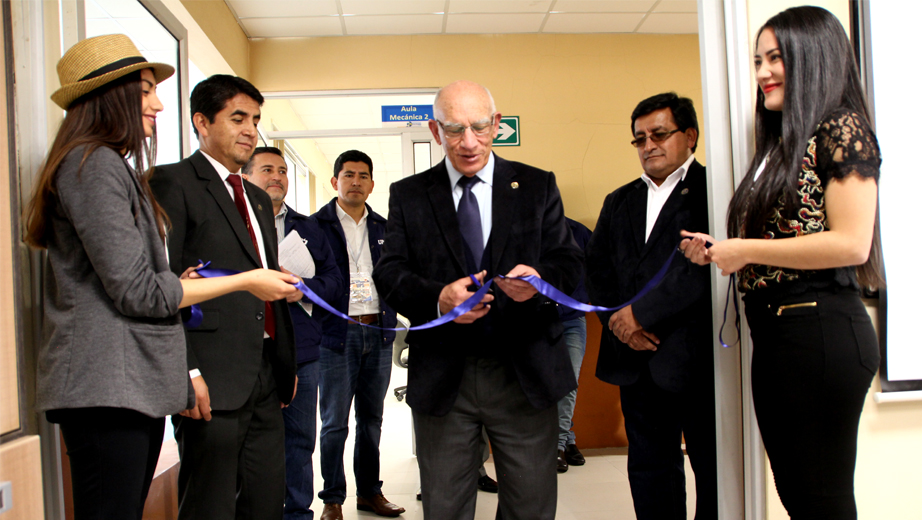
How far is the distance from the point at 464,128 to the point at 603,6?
11.5 feet

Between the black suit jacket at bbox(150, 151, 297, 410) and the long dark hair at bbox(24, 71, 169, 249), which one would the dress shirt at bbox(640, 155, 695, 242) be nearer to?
the black suit jacket at bbox(150, 151, 297, 410)

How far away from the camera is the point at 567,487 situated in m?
3.65

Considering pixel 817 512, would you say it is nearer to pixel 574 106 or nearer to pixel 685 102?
pixel 685 102

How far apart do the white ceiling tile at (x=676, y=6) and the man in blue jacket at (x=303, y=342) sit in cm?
328

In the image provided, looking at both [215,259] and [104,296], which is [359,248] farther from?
[104,296]

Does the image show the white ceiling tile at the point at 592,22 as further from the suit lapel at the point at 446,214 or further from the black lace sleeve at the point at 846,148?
the black lace sleeve at the point at 846,148

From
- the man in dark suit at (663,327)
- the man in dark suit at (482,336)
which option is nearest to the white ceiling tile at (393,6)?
the man in dark suit at (663,327)

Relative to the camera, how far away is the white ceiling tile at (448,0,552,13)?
4.41 m

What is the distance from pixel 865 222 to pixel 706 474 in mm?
1094

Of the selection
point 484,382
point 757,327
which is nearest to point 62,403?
point 484,382

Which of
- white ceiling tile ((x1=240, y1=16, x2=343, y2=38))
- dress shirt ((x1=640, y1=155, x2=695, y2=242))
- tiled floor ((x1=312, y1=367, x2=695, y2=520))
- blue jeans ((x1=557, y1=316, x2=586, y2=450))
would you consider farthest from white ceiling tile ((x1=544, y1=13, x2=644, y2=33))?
tiled floor ((x1=312, y1=367, x2=695, y2=520))

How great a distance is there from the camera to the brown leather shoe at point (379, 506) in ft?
10.3

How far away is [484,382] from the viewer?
1.64m

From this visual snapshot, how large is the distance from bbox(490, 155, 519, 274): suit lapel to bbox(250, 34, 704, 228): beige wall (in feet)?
10.4
